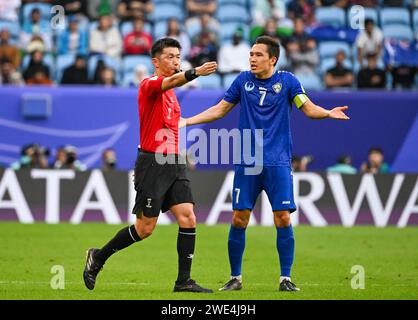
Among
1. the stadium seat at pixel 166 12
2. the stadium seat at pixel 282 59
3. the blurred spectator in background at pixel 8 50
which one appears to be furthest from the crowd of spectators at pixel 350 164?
the blurred spectator in background at pixel 8 50

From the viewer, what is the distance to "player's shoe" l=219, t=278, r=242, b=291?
1049 cm

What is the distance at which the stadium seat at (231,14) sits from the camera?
23.0 metres

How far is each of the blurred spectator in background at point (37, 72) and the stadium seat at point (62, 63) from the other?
1.61 feet

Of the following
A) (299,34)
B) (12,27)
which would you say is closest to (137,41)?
(12,27)

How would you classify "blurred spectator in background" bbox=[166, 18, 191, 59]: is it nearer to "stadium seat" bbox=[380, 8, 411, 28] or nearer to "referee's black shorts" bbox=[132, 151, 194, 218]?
"stadium seat" bbox=[380, 8, 411, 28]

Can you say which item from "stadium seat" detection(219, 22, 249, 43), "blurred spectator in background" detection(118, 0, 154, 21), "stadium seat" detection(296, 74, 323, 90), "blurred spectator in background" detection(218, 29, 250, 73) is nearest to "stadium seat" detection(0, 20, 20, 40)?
"blurred spectator in background" detection(118, 0, 154, 21)

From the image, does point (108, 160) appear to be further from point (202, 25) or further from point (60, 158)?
point (202, 25)

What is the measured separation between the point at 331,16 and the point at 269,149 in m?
13.1

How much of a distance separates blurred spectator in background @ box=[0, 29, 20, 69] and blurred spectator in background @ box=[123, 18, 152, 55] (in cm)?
217

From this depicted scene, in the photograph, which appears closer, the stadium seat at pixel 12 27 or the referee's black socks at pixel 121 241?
the referee's black socks at pixel 121 241

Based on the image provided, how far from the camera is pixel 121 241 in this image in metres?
10.3

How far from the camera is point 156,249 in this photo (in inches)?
585

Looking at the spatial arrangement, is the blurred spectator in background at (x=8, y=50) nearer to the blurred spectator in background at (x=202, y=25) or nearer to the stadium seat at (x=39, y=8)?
the stadium seat at (x=39, y=8)
